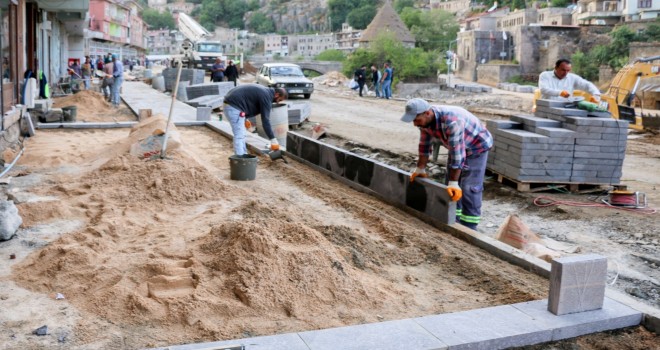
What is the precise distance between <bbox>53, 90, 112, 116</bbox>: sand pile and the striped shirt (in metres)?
15.7

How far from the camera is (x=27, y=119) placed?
14.1m

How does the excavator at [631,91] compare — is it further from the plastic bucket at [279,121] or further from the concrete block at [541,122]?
the plastic bucket at [279,121]

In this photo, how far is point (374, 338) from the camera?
4.16 meters

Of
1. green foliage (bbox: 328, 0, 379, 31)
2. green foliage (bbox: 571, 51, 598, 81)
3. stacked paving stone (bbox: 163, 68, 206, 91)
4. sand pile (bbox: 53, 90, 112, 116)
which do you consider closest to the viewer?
sand pile (bbox: 53, 90, 112, 116)

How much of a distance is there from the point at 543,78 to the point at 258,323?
812 cm

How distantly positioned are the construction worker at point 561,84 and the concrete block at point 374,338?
7615 mm

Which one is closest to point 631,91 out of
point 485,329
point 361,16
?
point 485,329

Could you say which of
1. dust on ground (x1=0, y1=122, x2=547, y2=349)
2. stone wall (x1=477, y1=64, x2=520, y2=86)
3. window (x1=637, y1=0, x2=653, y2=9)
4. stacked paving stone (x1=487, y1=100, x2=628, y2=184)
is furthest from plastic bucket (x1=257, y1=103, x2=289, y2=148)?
window (x1=637, y1=0, x2=653, y2=9)

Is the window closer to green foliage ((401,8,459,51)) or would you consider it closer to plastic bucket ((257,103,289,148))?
green foliage ((401,8,459,51))

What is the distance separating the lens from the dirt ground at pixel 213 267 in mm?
4543

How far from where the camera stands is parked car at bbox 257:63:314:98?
2967cm

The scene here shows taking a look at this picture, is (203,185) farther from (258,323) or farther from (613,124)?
(613,124)

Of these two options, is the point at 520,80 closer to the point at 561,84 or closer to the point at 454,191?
the point at 561,84

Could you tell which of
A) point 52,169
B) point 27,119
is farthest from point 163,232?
point 27,119
